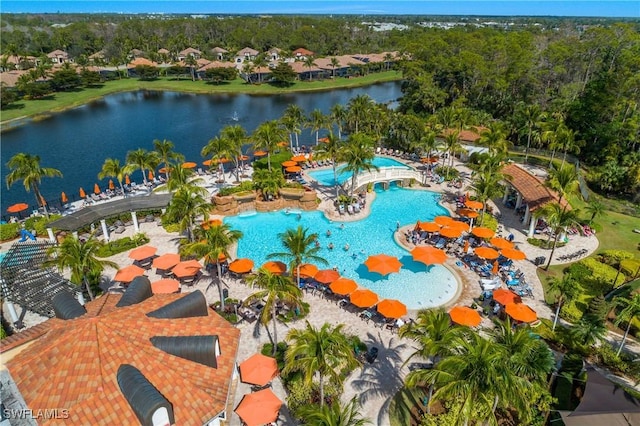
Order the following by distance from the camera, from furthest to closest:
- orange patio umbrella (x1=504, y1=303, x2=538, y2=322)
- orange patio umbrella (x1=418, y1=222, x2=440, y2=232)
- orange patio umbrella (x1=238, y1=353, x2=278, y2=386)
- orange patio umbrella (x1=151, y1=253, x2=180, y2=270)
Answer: orange patio umbrella (x1=418, y1=222, x2=440, y2=232), orange patio umbrella (x1=151, y1=253, x2=180, y2=270), orange patio umbrella (x1=504, y1=303, x2=538, y2=322), orange patio umbrella (x1=238, y1=353, x2=278, y2=386)

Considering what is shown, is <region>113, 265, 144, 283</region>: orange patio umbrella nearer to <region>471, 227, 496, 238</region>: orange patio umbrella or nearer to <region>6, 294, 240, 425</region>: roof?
<region>6, 294, 240, 425</region>: roof

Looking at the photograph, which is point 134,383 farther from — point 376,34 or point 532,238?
point 376,34

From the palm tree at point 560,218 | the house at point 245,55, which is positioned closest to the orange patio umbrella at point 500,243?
the palm tree at point 560,218

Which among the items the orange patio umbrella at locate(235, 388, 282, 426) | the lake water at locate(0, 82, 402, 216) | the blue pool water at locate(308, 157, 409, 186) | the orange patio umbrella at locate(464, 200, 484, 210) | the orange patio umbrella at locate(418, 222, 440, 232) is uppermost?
the orange patio umbrella at locate(464, 200, 484, 210)

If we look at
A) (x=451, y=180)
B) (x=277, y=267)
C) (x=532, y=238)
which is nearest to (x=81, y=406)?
(x=277, y=267)

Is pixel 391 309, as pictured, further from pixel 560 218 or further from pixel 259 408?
pixel 560 218

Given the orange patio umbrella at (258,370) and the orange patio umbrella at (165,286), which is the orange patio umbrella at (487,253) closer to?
the orange patio umbrella at (258,370)

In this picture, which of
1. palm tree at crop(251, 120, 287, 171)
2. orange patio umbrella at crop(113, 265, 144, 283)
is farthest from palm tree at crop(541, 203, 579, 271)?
orange patio umbrella at crop(113, 265, 144, 283)
